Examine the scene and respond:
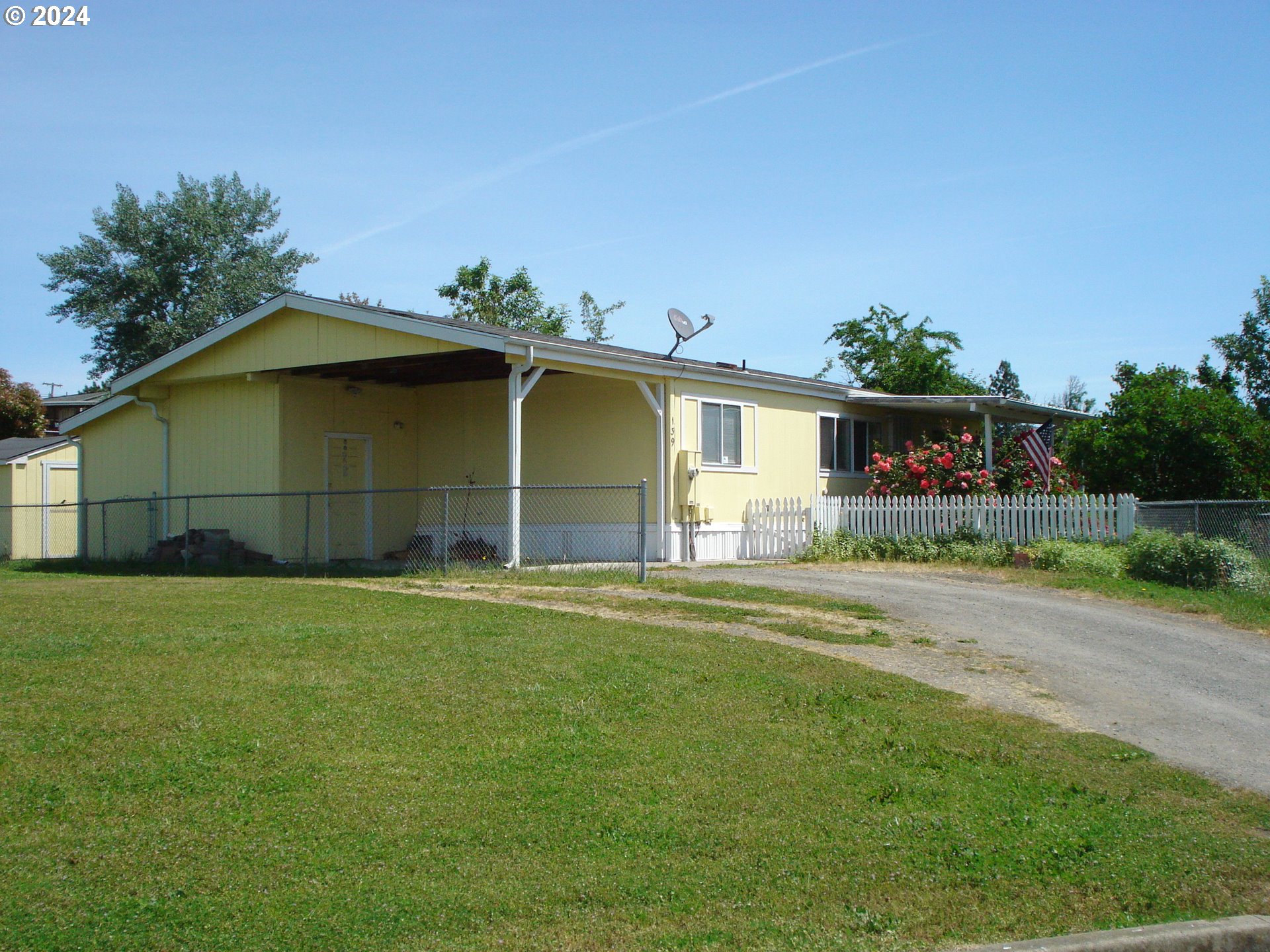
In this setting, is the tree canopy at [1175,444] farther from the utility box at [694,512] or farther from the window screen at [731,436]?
the utility box at [694,512]

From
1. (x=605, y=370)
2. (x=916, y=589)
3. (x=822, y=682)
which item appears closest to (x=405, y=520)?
(x=605, y=370)

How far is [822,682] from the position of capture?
316 inches

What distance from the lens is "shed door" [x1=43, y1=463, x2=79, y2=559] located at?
80.7 ft

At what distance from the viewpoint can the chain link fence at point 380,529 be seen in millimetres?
17953

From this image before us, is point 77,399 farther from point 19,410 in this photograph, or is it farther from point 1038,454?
point 1038,454

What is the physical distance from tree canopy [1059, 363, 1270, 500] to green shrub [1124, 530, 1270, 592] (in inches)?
272

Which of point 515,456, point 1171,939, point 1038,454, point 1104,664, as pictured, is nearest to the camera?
point 1171,939

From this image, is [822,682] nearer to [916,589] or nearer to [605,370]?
[916,589]

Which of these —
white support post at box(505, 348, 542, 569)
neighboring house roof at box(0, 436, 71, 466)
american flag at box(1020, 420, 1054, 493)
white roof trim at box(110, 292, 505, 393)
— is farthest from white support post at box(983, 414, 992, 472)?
neighboring house roof at box(0, 436, 71, 466)

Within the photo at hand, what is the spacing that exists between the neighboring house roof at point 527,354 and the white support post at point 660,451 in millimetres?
346

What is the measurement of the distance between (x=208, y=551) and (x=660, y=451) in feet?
24.9

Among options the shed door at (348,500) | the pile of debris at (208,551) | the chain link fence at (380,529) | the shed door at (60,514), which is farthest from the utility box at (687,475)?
the shed door at (60,514)

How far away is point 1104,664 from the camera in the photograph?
30.9 ft

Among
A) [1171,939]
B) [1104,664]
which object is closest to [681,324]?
[1104,664]
